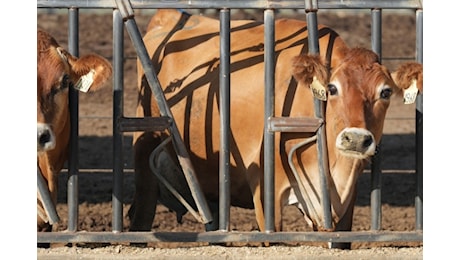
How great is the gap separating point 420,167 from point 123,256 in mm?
1952

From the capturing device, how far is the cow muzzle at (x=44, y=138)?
21.7ft

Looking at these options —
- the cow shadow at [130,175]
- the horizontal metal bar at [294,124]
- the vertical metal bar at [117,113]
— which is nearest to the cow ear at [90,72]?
the vertical metal bar at [117,113]

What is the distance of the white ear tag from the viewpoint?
23.6 ft

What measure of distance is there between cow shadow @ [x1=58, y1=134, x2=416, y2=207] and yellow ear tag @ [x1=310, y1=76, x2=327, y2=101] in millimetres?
3721

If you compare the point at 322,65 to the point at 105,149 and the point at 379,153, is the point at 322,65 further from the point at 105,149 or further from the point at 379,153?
the point at 105,149

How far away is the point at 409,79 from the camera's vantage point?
738 cm

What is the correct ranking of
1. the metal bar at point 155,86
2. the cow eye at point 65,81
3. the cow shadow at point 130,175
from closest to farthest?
the metal bar at point 155,86 → the cow eye at point 65,81 → the cow shadow at point 130,175

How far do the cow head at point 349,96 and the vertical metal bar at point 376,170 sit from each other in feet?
0.36

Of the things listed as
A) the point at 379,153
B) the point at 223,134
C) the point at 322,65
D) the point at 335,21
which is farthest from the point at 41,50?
the point at 335,21

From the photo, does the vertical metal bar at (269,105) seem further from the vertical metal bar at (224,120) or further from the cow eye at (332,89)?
the cow eye at (332,89)

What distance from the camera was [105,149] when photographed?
13406mm

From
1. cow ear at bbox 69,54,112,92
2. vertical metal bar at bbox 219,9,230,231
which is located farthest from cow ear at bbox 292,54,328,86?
cow ear at bbox 69,54,112,92

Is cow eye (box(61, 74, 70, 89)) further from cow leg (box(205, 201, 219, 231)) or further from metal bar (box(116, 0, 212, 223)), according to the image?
cow leg (box(205, 201, 219, 231))

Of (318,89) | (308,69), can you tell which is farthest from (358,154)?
(308,69)
